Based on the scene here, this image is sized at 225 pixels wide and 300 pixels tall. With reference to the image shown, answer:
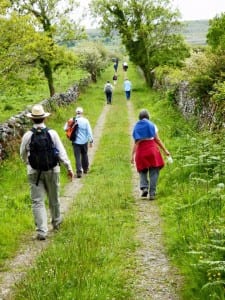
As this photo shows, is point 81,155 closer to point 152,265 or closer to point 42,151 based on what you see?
point 42,151

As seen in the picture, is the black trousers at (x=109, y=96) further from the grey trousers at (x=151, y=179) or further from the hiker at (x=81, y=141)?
the grey trousers at (x=151, y=179)

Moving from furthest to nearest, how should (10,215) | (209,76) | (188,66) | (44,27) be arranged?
(44,27), (188,66), (209,76), (10,215)

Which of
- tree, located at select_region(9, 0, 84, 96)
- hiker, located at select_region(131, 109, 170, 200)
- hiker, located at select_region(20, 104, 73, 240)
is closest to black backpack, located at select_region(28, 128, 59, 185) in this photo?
hiker, located at select_region(20, 104, 73, 240)

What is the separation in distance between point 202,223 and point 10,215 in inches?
157

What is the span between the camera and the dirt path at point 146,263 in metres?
6.00

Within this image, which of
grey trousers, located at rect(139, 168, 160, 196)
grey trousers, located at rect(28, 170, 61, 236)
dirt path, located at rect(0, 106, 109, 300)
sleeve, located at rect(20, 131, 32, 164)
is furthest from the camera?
grey trousers, located at rect(139, 168, 160, 196)

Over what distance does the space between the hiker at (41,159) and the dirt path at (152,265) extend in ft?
5.51

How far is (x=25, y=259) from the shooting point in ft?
24.5

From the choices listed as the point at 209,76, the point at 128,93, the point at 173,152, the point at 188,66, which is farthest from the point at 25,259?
the point at 128,93

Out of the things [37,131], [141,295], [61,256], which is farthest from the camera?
[37,131]

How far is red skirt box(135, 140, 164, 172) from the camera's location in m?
10.9

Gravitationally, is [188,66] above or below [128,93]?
above

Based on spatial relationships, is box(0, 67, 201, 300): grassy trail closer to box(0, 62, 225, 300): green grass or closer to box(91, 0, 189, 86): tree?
box(0, 62, 225, 300): green grass

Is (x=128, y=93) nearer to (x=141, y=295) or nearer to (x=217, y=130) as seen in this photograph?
(x=217, y=130)
